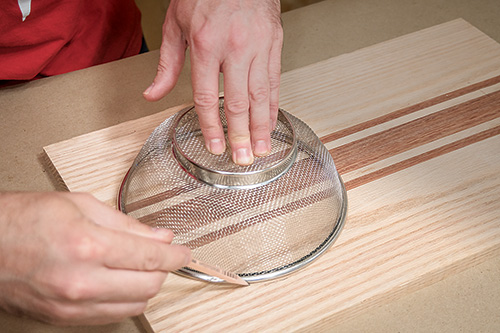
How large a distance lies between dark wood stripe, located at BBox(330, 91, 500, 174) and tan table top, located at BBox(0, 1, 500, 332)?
23 cm

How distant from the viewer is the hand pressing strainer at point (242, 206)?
0.73 m

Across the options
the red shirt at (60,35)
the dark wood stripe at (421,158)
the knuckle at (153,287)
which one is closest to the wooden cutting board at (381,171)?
the dark wood stripe at (421,158)

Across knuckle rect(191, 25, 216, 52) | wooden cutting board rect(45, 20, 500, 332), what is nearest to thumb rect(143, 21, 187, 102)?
knuckle rect(191, 25, 216, 52)

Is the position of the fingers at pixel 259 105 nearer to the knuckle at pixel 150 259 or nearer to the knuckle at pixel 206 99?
the knuckle at pixel 206 99

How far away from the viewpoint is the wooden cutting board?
0.71 metres

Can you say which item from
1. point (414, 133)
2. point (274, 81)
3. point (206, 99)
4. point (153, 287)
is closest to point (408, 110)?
point (414, 133)

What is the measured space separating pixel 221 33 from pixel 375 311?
1.34ft

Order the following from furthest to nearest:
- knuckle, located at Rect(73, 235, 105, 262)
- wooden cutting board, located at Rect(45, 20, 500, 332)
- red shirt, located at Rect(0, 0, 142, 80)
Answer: red shirt, located at Rect(0, 0, 142, 80) < wooden cutting board, located at Rect(45, 20, 500, 332) < knuckle, located at Rect(73, 235, 105, 262)

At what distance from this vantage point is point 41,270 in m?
0.50

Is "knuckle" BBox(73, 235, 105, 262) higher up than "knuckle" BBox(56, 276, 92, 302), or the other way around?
"knuckle" BBox(73, 235, 105, 262)

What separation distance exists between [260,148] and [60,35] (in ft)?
1.79

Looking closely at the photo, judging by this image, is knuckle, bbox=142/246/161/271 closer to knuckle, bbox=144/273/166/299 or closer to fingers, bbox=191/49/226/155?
knuckle, bbox=144/273/166/299

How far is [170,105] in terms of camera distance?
1067 millimetres

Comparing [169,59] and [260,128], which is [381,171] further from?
[169,59]
